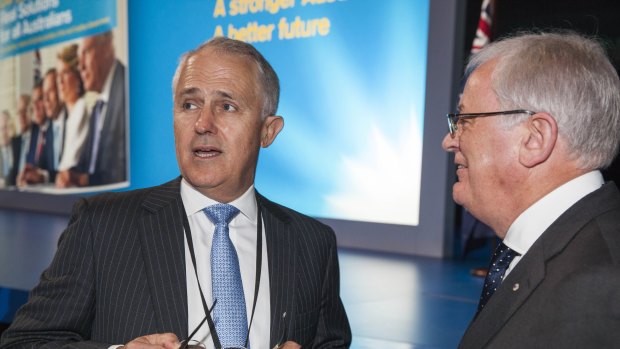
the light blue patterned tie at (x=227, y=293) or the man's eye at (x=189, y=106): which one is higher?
the man's eye at (x=189, y=106)

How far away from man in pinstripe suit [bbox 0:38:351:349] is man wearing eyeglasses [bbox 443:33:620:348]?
19.4 inches

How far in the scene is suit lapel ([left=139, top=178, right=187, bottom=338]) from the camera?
162cm

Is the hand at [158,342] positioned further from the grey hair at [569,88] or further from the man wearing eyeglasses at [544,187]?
the grey hair at [569,88]

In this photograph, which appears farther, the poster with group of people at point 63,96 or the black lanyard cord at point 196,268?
the poster with group of people at point 63,96

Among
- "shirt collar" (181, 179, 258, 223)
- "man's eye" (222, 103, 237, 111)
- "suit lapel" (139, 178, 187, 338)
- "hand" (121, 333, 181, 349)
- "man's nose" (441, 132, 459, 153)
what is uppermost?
"man's eye" (222, 103, 237, 111)

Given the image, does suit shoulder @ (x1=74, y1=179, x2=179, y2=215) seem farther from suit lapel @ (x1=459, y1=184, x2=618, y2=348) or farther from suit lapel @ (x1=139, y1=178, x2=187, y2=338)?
suit lapel @ (x1=459, y1=184, x2=618, y2=348)

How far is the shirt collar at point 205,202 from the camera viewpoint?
5.91ft

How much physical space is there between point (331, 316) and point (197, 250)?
428 mm

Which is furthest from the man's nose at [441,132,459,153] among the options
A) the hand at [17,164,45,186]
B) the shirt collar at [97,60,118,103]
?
the hand at [17,164,45,186]

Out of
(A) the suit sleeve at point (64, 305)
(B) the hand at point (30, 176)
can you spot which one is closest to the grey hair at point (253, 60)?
(A) the suit sleeve at point (64, 305)

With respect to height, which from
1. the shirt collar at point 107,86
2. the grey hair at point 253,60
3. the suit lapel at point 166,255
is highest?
the shirt collar at point 107,86

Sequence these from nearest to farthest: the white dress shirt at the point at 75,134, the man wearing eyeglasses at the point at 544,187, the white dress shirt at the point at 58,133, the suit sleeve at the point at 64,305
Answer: the man wearing eyeglasses at the point at 544,187 → the suit sleeve at the point at 64,305 → the white dress shirt at the point at 75,134 → the white dress shirt at the point at 58,133

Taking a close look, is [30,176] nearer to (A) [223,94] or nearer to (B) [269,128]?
(B) [269,128]

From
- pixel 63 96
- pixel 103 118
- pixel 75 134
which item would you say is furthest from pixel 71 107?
pixel 103 118
